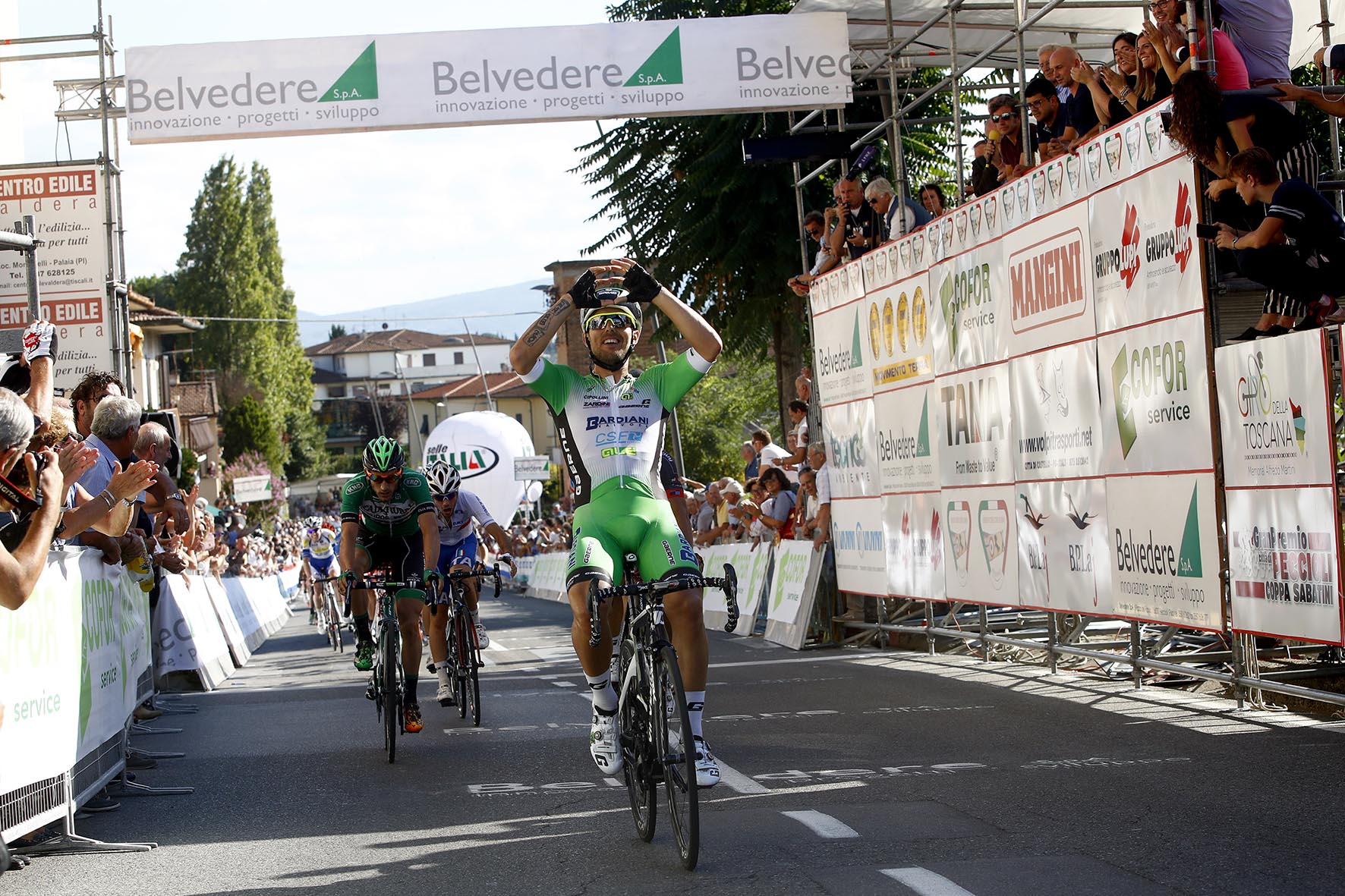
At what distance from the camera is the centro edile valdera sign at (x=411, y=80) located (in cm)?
1516

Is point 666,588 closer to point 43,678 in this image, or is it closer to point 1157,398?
point 43,678

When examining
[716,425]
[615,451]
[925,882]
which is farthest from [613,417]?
[716,425]

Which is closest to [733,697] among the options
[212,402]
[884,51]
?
[884,51]

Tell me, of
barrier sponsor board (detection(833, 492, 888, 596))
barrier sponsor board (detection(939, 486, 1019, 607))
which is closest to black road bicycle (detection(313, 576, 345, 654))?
barrier sponsor board (detection(833, 492, 888, 596))

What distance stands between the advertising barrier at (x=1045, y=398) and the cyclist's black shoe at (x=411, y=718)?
14.9 feet

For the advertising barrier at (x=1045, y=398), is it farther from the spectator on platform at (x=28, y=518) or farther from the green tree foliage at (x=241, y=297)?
the green tree foliage at (x=241, y=297)

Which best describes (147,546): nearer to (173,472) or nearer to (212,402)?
(173,472)

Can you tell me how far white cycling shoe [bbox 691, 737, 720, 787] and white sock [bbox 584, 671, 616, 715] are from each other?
57 cm

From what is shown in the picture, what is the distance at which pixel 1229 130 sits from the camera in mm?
9164

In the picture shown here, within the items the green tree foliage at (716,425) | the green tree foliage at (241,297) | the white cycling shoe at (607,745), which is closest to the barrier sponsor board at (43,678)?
the white cycling shoe at (607,745)

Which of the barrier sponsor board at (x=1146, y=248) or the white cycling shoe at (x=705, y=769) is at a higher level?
the barrier sponsor board at (x=1146, y=248)

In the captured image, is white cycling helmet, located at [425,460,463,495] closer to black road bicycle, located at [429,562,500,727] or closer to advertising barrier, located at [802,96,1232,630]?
black road bicycle, located at [429,562,500,727]

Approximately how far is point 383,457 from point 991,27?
8.53 m

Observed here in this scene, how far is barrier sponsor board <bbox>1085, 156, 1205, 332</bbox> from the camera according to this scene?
31.8 feet
